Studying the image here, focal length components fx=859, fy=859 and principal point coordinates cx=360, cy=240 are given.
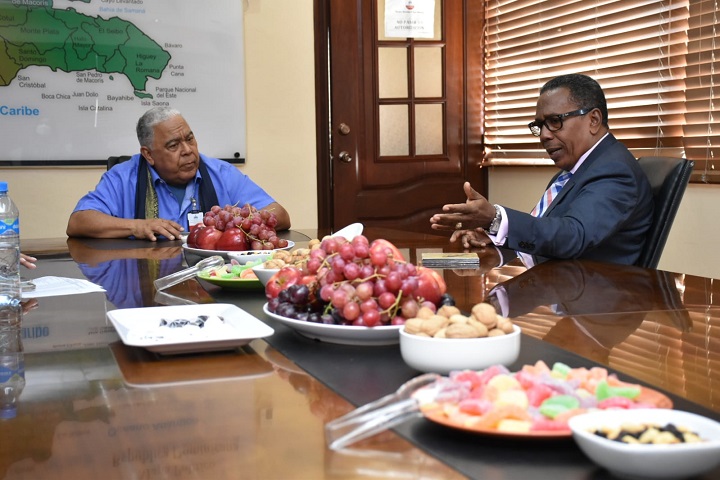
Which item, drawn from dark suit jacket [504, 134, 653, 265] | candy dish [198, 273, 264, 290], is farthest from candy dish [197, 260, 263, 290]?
dark suit jacket [504, 134, 653, 265]

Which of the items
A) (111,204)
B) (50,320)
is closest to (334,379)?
(50,320)

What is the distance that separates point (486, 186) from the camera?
4922 mm

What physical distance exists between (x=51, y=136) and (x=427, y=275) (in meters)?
3.47

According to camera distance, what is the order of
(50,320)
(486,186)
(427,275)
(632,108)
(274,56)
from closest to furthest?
(427,275) < (50,320) < (632,108) < (274,56) < (486,186)

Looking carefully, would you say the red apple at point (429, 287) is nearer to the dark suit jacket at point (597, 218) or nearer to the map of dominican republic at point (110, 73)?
the dark suit jacket at point (597, 218)

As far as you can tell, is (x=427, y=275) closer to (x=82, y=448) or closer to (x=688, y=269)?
(x=82, y=448)

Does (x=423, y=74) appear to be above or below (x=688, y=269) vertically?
above

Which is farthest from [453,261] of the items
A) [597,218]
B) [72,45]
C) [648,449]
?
[72,45]

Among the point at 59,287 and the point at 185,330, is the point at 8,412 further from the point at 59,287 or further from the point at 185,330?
the point at 59,287

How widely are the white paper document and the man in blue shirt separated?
4.23 ft

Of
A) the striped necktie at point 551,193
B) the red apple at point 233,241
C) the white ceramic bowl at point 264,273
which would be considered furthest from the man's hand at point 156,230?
the white ceramic bowl at point 264,273

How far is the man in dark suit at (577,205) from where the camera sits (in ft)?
6.93

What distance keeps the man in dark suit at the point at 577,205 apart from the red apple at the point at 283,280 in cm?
91

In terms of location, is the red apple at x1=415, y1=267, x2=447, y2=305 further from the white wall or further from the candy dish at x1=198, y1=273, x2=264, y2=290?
the white wall
